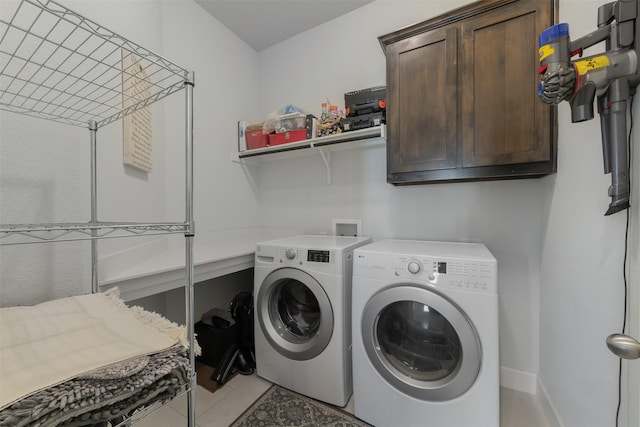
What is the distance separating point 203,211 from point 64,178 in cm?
104

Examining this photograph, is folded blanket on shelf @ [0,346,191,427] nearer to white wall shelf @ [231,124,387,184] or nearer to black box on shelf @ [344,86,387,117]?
white wall shelf @ [231,124,387,184]

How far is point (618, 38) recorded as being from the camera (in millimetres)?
569

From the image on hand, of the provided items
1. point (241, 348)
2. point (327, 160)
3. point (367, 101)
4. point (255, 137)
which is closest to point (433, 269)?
point (367, 101)

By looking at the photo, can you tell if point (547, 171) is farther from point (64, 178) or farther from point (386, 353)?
point (64, 178)

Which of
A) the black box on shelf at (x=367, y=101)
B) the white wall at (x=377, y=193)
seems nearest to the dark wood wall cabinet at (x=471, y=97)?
the black box on shelf at (x=367, y=101)

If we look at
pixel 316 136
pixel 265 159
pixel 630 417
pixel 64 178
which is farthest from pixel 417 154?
A: pixel 64 178

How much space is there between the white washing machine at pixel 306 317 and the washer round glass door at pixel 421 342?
18 cm

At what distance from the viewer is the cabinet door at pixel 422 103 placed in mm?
1309

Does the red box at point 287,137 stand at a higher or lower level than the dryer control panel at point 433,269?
higher

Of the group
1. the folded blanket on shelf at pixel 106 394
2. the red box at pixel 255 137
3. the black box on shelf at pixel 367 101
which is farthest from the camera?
the red box at pixel 255 137

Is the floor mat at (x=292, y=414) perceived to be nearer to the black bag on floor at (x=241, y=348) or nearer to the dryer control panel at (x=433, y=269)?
the black bag on floor at (x=241, y=348)

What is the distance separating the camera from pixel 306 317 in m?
1.48

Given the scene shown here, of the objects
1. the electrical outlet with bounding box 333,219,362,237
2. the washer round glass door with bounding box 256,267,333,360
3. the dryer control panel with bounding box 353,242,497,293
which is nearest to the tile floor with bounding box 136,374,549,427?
the washer round glass door with bounding box 256,267,333,360

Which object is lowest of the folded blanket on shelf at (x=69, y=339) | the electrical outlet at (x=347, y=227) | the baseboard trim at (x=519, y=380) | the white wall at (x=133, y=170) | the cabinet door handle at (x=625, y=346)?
the baseboard trim at (x=519, y=380)
